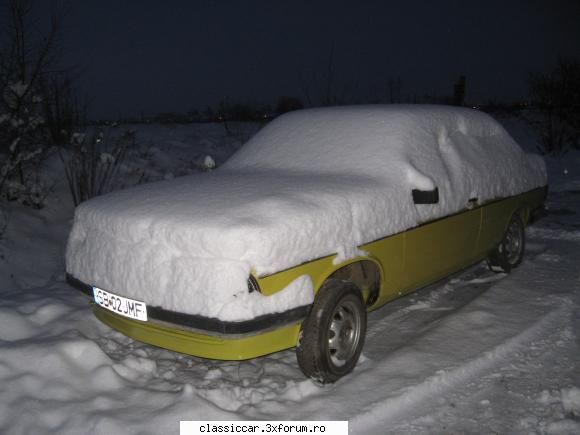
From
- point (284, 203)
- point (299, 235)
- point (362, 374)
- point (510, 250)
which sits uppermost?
point (284, 203)

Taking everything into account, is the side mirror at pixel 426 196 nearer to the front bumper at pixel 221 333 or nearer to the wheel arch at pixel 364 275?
the wheel arch at pixel 364 275

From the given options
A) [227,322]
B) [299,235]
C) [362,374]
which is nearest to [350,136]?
[299,235]

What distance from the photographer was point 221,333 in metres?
2.52

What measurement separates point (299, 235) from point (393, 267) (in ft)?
3.36

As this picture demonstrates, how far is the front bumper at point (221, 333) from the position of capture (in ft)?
8.33

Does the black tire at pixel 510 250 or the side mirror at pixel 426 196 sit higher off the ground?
the side mirror at pixel 426 196

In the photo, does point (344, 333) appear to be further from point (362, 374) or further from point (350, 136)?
point (350, 136)

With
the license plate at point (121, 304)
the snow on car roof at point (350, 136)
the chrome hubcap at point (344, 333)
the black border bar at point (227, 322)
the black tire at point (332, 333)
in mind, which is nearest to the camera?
the black border bar at point (227, 322)

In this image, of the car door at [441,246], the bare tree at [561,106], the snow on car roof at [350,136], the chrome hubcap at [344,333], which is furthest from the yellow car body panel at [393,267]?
the bare tree at [561,106]

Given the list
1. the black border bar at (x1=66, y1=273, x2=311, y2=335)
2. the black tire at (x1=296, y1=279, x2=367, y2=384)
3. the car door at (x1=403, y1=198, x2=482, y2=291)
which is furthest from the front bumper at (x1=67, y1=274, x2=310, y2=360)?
the car door at (x1=403, y1=198, x2=482, y2=291)

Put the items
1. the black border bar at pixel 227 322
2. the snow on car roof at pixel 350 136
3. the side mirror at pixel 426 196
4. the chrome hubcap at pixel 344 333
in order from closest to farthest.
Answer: the black border bar at pixel 227 322, the chrome hubcap at pixel 344 333, the side mirror at pixel 426 196, the snow on car roof at pixel 350 136

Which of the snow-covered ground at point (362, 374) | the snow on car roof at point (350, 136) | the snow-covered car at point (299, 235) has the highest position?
the snow on car roof at point (350, 136)

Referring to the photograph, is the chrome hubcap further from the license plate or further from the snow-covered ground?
the license plate

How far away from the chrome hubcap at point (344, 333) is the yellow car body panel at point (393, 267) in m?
0.29
